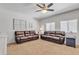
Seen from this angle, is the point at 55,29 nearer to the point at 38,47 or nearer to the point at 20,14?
the point at 38,47

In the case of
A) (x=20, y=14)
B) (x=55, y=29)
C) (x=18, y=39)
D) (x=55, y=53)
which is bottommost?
(x=55, y=53)

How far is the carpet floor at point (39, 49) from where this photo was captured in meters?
1.92

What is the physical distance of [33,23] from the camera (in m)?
2.07

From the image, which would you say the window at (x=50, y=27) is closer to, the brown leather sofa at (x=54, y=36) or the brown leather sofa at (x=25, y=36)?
the brown leather sofa at (x=54, y=36)

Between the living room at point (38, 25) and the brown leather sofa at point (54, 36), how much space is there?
0.02m

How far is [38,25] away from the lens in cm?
207

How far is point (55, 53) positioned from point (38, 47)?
387mm

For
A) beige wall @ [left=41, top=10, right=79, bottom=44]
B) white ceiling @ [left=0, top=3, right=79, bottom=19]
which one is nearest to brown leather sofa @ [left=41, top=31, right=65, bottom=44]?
beige wall @ [left=41, top=10, right=79, bottom=44]

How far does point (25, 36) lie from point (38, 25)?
385mm

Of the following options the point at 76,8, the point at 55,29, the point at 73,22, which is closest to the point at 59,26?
the point at 55,29

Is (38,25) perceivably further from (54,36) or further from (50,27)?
(54,36)

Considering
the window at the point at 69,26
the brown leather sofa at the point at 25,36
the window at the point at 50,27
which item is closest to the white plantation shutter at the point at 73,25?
the window at the point at 69,26

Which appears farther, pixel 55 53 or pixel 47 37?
pixel 47 37

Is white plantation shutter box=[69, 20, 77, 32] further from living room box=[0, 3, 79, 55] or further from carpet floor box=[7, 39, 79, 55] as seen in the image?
carpet floor box=[7, 39, 79, 55]
